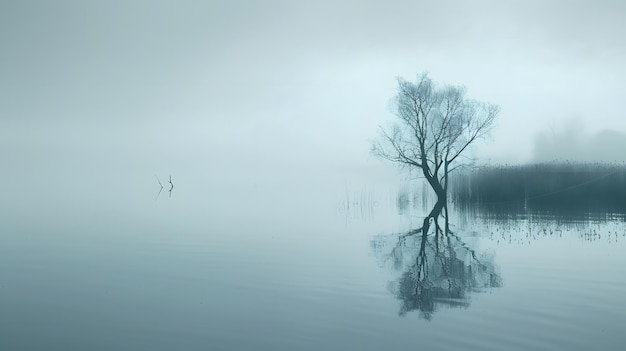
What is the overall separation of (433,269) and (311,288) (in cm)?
432

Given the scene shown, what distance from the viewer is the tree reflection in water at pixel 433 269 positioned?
12.5 m

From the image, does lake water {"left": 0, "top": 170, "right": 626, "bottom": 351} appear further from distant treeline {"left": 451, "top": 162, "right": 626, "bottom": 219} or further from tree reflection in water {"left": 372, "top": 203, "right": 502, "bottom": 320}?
distant treeline {"left": 451, "top": 162, "right": 626, "bottom": 219}

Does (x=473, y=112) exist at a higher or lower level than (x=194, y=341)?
higher

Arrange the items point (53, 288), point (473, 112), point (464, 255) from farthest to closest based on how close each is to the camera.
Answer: point (473, 112) → point (464, 255) → point (53, 288)

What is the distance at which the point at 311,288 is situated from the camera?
1386 centimetres

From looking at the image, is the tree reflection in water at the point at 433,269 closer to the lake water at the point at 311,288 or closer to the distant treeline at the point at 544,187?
the lake water at the point at 311,288

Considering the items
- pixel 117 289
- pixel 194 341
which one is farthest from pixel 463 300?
pixel 117 289

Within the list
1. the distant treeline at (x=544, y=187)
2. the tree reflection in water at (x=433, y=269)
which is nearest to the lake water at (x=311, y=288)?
the tree reflection in water at (x=433, y=269)

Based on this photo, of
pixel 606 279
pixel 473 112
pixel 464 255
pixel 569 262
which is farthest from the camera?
pixel 473 112

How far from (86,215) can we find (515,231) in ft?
80.3

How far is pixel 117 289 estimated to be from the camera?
13.5 m

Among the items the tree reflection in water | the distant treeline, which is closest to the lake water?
the tree reflection in water

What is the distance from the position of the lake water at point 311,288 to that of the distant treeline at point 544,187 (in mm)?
14368

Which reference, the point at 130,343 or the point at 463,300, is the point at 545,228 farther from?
the point at 130,343
